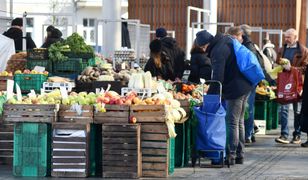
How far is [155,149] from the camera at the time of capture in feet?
44.0

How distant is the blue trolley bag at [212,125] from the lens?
1444cm

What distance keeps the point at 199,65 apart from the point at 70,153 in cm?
535

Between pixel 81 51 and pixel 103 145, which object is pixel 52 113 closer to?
pixel 103 145

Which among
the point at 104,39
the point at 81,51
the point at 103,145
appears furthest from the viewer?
the point at 104,39

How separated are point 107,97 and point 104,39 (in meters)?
13.9

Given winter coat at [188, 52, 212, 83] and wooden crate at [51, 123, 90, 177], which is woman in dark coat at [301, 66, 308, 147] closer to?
winter coat at [188, 52, 212, 83]

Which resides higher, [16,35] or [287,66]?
[16,35]

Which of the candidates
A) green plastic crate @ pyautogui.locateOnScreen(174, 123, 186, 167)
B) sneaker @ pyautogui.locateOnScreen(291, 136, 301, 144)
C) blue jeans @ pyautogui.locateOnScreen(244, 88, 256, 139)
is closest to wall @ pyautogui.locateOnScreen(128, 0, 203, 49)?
sneaker @ pyautogui.locateOnScreen(291, 136, 301, 144)

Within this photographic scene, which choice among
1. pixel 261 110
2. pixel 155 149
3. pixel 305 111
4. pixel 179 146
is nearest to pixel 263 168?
pixel 179 146

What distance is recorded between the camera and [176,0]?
125 feet

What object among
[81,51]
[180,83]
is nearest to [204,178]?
[180,83]

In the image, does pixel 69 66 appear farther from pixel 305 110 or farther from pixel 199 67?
pixel 305 110

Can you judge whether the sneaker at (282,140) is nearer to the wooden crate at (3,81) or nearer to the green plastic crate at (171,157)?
the wooden crate at (3,81)

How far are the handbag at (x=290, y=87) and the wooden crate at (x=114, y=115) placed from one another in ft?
19.3
